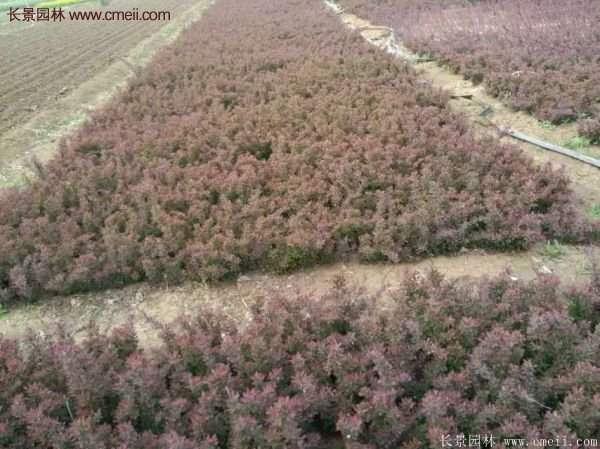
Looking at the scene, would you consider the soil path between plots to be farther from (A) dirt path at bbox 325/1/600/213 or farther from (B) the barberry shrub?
(B) the barberry shrub

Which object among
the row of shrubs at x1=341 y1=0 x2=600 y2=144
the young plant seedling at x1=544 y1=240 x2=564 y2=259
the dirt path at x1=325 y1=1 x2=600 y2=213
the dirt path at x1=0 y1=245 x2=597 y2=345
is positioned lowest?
the dirt path at x1=0 y1=245 x2=597 y2=345

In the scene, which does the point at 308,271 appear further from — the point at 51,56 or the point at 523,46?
the point at 51,56

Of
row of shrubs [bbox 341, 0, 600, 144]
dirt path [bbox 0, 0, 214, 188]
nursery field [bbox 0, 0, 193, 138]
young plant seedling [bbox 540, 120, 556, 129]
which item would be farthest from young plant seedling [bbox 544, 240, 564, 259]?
nursery field [bbox 0, 0, 193, 138]

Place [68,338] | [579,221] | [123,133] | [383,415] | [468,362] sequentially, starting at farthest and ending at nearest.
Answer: [123,133] → [579,221] → [68,338] → [468,362] → [383,415]

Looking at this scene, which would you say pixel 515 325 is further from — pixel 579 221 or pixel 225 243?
pixel 225 243

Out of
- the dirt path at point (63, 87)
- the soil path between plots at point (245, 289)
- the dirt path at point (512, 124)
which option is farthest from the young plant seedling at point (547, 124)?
the dirt path at point (63, 87)

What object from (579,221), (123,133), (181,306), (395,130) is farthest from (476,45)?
(181,306)

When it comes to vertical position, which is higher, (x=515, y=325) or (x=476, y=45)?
(x=476, y=45)
